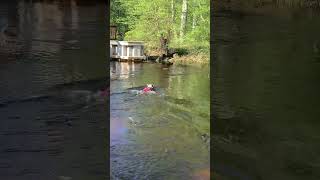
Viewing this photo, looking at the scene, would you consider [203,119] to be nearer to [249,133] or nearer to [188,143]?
[188,143]

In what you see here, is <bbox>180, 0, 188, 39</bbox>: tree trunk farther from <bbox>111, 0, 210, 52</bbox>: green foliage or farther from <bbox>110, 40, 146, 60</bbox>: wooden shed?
<bbox>110, 40, 146, 60</bbox>: wooden shed

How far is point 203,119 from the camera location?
54.3ft

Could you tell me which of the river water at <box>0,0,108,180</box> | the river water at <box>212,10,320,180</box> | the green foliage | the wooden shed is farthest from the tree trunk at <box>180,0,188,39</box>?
the river water at <box>0,0,108,180</box>

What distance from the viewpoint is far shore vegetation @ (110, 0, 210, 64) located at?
3484 centimetres

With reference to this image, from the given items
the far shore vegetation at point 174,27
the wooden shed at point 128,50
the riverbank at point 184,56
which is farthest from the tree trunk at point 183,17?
the wooden shed at point 128,50

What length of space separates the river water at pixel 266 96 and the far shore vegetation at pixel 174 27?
2999 centimetres

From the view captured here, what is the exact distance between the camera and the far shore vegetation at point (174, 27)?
3484cm

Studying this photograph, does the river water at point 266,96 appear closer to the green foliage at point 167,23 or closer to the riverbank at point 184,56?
the riverbank at point 184,56

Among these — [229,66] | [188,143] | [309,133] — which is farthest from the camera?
[188,143]

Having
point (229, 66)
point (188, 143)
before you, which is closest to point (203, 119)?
point (188, 143)

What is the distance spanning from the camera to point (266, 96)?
11.2 feet

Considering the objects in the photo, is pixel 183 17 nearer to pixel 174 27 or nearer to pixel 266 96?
pixel 174 27

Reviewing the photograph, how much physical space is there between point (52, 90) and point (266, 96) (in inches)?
56.1

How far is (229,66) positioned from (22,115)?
143cm
